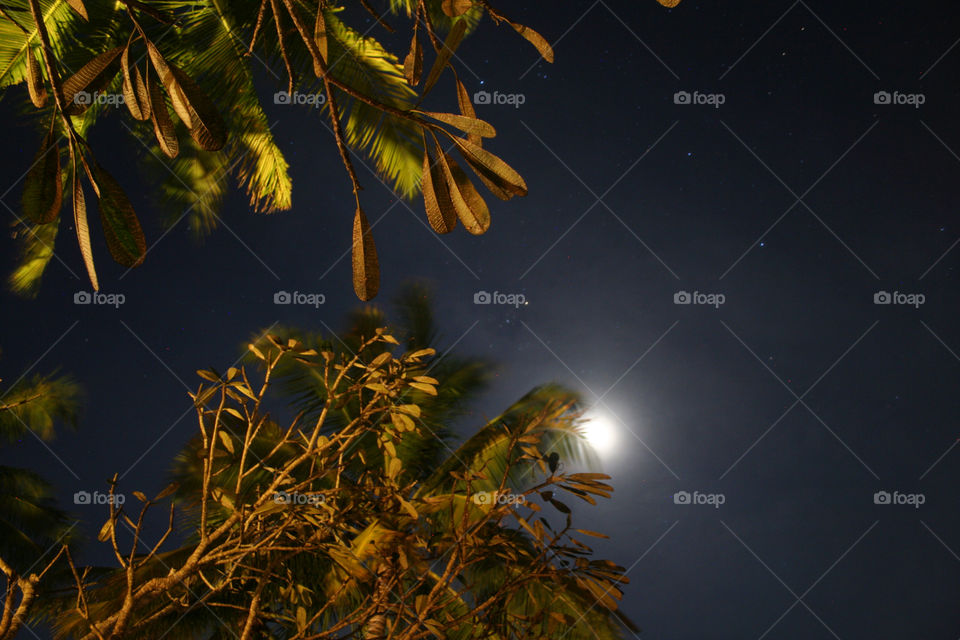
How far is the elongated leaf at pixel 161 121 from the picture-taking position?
60cm

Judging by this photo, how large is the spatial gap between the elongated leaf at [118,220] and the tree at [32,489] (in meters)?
3.88

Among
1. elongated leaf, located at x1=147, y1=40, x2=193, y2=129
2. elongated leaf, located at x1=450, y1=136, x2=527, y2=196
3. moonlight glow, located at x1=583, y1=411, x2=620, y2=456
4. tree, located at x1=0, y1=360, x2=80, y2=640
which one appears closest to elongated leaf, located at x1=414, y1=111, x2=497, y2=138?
elongated leaf, located at x1=450, y1=136, x2=527, y2=196

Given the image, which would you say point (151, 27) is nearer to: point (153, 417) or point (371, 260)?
point (153, 417)

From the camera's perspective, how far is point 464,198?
0.60 m

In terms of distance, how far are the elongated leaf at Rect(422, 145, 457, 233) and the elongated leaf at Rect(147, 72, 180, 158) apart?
0.81ft

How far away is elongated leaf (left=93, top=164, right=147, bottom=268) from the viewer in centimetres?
64

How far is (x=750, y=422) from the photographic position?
407 cm

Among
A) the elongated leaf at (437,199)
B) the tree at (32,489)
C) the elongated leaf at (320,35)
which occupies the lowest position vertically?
the tree at (32,489)

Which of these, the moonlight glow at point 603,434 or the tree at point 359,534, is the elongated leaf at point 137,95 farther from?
the moonlight glow at point 603,434


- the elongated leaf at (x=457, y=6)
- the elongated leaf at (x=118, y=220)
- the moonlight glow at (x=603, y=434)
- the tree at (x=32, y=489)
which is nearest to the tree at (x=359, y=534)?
the elongated leaf at (x=118, y=220)

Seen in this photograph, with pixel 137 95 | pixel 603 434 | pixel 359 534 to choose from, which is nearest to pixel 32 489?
pixel 359 534

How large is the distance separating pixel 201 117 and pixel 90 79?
100 mm

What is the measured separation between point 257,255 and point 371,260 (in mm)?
3653

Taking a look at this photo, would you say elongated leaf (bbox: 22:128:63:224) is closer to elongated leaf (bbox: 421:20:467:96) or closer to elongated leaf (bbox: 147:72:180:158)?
elongated leaf (bbox: 147:72:180:158)
